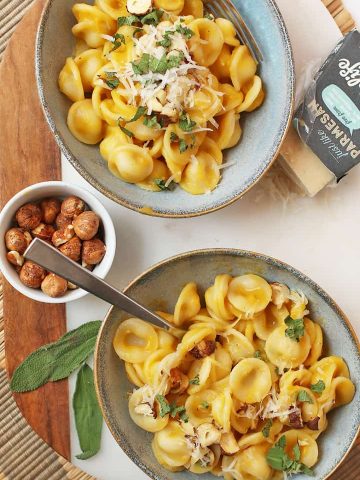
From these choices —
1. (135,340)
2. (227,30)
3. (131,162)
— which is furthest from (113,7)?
(135,340)

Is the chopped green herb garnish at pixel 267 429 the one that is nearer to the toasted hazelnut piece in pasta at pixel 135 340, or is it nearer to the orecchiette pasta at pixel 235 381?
the orecchiette pasta at pixel 235 381

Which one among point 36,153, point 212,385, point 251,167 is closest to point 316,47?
point 251,167

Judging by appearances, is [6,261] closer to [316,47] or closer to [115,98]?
[115,98]

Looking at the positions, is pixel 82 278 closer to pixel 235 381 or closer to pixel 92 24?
pixel 235 381

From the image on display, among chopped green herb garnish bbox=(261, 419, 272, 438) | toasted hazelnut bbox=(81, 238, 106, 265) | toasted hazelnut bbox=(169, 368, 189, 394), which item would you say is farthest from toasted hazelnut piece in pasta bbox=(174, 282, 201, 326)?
chopped green herb garnish bbox=(261, 419, 272, 438)

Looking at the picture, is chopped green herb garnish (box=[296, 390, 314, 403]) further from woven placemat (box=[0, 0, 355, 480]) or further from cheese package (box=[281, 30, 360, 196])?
woven placemat (box=[0, 0, 355, 480])

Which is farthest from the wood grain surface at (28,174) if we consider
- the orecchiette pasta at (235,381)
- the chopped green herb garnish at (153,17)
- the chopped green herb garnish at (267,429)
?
the chopped green herb garnish at (267,429)

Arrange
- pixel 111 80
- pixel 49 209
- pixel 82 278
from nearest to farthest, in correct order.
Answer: pixel 82 278 → pixel 111 80 → pixel 49 209
